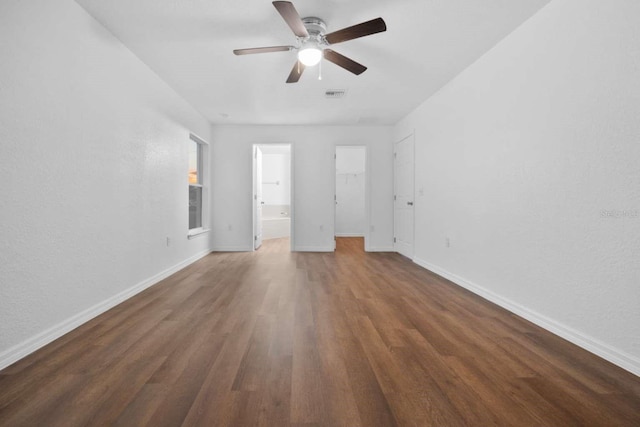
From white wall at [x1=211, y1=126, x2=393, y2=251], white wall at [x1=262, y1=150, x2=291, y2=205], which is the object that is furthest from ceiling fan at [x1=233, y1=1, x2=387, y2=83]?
white wall at [x1=262, y1=150, x2=291, y2=205]

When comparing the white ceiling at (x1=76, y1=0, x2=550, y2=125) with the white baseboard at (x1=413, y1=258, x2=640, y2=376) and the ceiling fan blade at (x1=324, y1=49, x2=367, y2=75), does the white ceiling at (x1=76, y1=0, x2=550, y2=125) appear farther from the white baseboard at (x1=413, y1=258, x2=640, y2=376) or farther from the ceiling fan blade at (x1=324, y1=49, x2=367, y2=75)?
the white baseboard at (x1=413, y1=258, x2=640, y2=376)

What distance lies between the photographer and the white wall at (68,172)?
1653 mm

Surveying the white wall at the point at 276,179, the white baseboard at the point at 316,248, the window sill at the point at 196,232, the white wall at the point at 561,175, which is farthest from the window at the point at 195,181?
the white wall at the point at 561,175

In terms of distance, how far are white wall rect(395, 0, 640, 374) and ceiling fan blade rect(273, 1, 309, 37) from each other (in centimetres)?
176

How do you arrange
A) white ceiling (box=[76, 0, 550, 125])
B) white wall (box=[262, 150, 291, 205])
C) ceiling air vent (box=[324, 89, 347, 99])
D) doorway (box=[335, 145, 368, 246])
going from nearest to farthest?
white ceiling (box=[76, 0, 550, 125]), ceiling air vent (box=[324, 89, 347, 99]), doorway (box=[335, 145, 368, 246]), white wall (box=[262, 150, 291, 205])

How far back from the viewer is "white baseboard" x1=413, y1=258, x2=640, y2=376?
Result: 158 centimetres

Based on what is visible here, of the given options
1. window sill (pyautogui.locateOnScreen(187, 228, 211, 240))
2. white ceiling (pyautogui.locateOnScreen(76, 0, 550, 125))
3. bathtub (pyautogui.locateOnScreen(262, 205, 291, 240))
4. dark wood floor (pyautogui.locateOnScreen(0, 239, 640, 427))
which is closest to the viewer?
dark wood floor (pyautogui.locateOnScreen(0, 239, 640, 427))

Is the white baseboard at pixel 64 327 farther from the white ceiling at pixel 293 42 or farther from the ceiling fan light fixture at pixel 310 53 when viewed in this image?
the ceiling fan light fixture at pixel 310 53

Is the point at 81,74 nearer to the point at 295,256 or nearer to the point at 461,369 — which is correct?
the point at 461,369

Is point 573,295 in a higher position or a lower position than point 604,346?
higher

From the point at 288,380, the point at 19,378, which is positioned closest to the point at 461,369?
the point at 288,380

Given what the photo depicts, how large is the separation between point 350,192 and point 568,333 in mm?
6822

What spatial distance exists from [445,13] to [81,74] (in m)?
2.76

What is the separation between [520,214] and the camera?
2.37m
